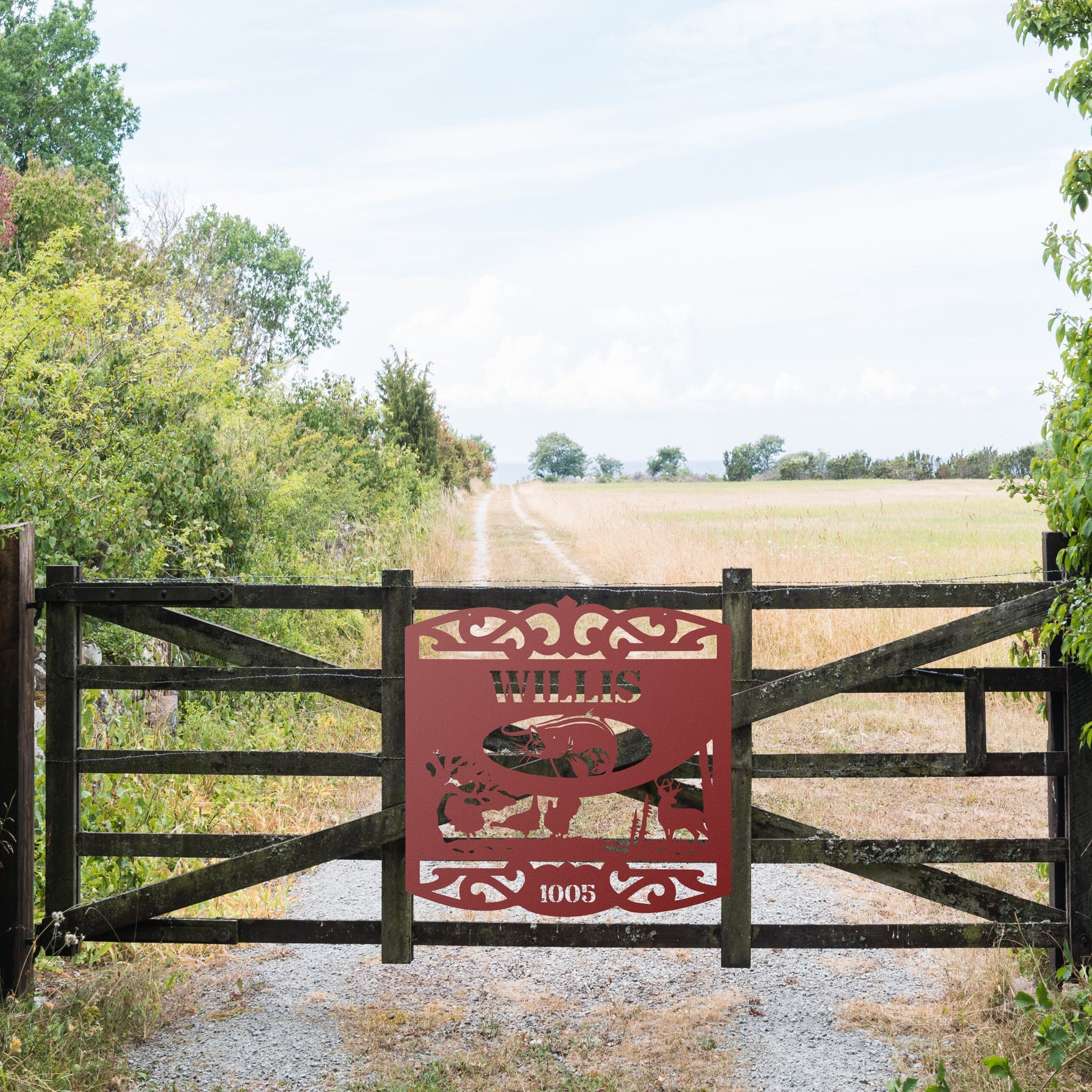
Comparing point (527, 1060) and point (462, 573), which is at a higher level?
point (462, 573)

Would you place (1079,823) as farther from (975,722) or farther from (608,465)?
(608,465)

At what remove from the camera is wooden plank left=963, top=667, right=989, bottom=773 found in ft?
13.7

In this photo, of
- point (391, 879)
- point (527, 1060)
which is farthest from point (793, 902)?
point (391, 879)

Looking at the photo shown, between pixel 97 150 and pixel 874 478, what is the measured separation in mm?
61532

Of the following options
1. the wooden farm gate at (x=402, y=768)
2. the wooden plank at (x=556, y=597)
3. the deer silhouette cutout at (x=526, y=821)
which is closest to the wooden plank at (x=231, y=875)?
the wooden farm gate at (x=402, y=768)

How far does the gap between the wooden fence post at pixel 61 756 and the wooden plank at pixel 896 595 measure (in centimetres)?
296

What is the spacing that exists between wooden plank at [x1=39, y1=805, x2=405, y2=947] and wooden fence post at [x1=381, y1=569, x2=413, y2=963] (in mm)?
83

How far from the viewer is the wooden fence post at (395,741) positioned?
4.18 m

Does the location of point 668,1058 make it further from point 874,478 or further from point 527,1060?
point 874,478

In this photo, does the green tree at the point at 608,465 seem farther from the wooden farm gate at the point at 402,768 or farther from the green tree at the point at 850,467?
the wooden farm gate at the point at 402,768

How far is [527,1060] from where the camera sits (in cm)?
398

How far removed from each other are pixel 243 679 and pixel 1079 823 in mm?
3610

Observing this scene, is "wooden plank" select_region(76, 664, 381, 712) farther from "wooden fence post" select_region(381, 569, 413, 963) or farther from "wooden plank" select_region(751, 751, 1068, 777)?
"wooden plank" select_region(751, 751, 1068, 777)

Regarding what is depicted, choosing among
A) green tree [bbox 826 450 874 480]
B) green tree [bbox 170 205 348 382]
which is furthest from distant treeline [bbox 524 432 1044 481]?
green tree [bbox 170 205 348 382]
